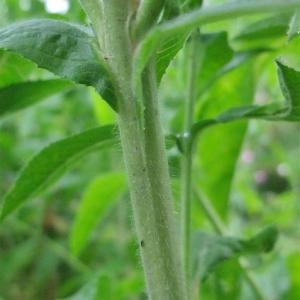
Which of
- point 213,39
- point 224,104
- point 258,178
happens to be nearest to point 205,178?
point 224,104

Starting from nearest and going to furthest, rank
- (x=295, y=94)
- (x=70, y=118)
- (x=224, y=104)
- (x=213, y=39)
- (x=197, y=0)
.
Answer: (x=295, y=94), (x=197, y=0), (x=213, y=39), (x=224, y=104), (x=70, y=118)

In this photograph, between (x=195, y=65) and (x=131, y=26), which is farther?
(x=195, y=65)

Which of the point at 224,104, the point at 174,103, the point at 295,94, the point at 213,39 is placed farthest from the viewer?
the point at 174,103

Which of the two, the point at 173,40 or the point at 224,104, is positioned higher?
the point at 173,40

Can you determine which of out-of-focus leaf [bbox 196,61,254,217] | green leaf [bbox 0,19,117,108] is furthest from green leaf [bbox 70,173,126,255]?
green leaf [bbox 0,19,117,108]

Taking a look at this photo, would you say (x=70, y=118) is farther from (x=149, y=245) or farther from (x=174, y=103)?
(x=149, y=245)

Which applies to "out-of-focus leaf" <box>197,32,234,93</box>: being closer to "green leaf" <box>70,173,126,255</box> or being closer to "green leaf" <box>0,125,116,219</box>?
"green leaf" <box>0,125,116,219</box>

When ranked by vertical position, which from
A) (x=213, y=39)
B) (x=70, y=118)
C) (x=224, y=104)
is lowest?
(x=70, y=118)
